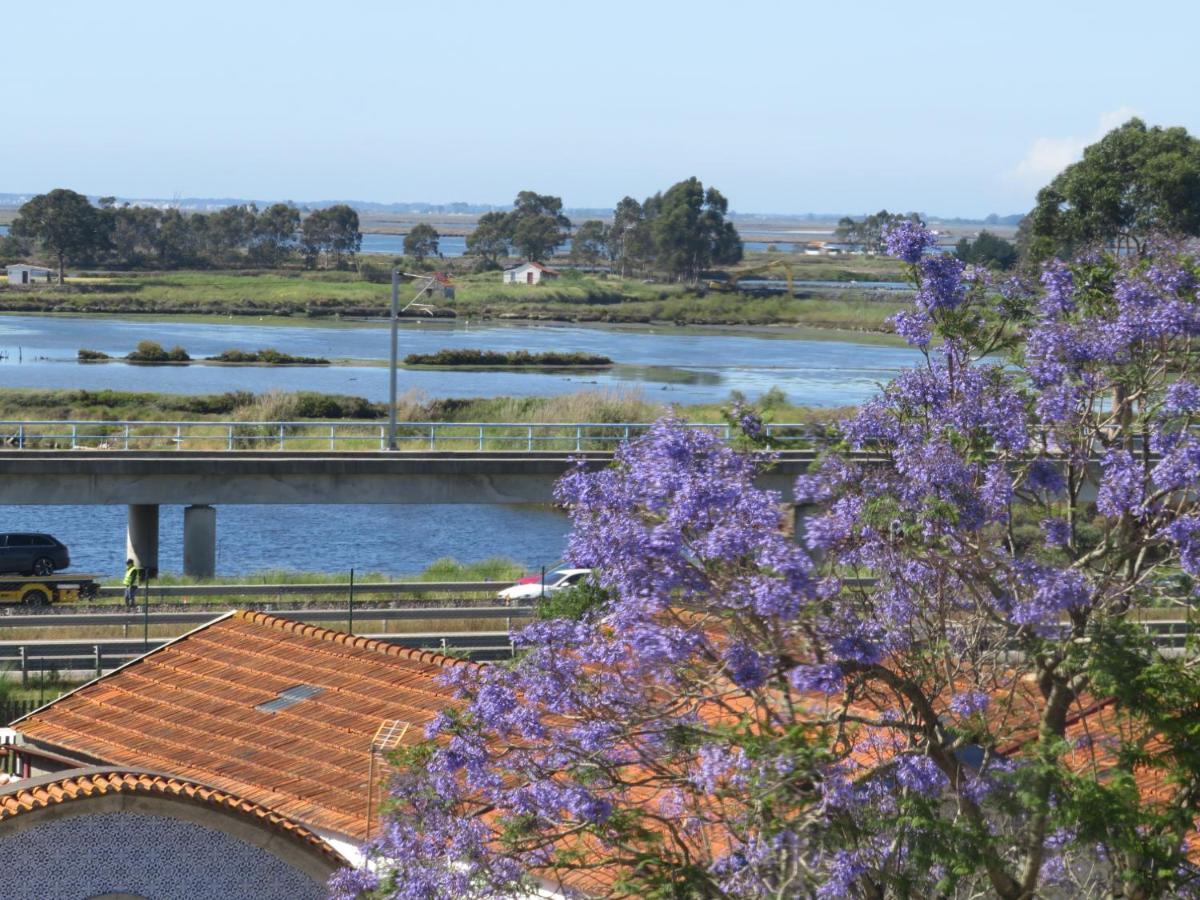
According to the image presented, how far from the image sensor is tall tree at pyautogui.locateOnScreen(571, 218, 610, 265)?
190m

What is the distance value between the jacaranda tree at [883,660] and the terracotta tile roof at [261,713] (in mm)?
3997

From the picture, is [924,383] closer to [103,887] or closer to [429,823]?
[429,823]

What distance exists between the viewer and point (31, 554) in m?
35.6

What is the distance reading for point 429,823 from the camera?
31.0 feet

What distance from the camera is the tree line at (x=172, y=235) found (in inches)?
5969

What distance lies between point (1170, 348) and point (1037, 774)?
286 centimetres

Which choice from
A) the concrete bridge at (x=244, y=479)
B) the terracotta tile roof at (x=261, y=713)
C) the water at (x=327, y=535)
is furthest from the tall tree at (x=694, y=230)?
the terracotta tile roof at (x=261, y=713)

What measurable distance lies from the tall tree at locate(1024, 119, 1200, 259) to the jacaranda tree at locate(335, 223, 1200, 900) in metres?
60.5

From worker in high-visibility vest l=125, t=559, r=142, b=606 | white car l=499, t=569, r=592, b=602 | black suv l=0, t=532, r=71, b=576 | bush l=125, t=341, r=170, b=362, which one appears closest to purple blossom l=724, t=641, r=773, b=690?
white car l=499, t=569, r=592, b=602

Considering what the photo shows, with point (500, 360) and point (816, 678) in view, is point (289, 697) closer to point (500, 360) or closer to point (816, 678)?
point (816, 678)

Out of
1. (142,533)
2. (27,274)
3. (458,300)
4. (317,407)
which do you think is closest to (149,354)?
(317,407)

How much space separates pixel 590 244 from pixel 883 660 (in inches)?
7217

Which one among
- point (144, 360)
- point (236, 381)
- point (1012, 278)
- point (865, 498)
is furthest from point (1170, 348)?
point (144, 360)

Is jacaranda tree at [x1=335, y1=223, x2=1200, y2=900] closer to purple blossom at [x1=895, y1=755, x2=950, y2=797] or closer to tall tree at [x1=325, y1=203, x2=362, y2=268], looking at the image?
purple blossom at [x1=895, y1=755, x2=950, y2=797]
